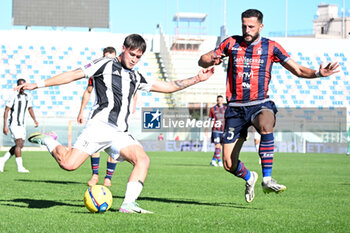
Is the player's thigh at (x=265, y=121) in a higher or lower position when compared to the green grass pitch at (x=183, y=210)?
higher

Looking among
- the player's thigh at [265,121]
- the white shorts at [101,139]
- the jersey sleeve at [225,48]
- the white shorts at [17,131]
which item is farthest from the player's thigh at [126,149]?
the white shorts at [17,131]

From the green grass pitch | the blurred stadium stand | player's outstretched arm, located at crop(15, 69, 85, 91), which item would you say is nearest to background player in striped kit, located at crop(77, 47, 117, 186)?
the green grass pitch

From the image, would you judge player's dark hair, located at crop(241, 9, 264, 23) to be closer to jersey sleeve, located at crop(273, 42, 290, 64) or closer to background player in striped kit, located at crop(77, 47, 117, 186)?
jersey sleeve, located at crop(273, 42, 290, 64)

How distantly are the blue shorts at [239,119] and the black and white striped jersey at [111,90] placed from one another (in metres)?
1.45

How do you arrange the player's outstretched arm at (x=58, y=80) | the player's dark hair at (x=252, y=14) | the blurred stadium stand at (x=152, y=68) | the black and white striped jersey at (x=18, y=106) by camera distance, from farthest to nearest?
the blurred stadium stand at (x=152, y=68), the black and white striped jersey at (x=18, y=106), the player's dark hair at (x=252, y=14), the player's outstretched arm at (x=58, y=80)

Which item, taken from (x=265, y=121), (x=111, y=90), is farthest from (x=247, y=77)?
(x=111, y=90)

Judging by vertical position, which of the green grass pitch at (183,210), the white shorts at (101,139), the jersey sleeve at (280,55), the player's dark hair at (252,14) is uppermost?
the player's dark hair at (252,14)

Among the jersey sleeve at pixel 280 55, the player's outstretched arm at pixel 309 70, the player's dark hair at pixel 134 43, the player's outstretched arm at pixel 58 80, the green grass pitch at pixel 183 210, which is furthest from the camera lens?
the jersey sleeve at pixel 280 55

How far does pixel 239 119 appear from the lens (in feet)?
24.1

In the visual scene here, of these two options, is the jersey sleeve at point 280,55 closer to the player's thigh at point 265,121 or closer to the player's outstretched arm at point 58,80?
the player's thigh at point 265,121

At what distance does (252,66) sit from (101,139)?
2.16 meters

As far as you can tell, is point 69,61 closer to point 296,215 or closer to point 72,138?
point 72,138

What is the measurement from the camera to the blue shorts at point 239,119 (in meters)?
7.25

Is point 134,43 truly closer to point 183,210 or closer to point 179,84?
point 179,84
